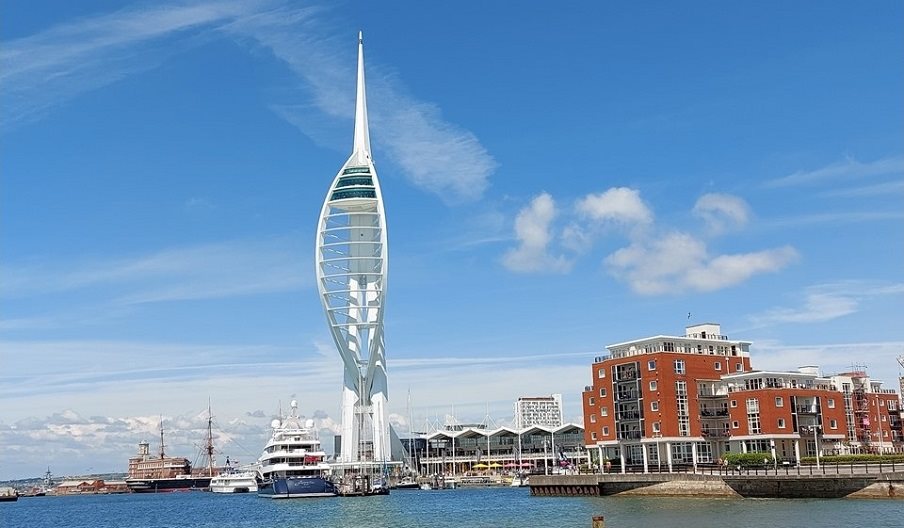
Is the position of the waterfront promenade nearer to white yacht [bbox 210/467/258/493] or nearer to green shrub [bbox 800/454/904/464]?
green shrub [bbox 800/454/904/464]

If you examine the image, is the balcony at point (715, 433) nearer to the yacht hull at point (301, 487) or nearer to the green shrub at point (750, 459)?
the green shrub at point (750, 459)

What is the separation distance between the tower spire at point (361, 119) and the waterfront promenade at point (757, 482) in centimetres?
9194

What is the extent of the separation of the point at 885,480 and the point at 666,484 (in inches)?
833

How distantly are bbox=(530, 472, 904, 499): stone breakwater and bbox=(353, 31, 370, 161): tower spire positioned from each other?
89203 mm

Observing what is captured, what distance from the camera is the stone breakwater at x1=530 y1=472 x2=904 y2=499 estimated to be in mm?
74562

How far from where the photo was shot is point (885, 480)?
73750mm

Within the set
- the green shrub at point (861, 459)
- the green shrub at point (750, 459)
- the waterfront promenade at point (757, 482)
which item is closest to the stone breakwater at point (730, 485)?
the waterfront promenade at point (757, 482)

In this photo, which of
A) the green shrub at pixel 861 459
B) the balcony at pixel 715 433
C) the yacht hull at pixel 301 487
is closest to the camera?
the green shrub at pixel 861 459

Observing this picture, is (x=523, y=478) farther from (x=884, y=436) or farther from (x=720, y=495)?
(x=720, y=495)

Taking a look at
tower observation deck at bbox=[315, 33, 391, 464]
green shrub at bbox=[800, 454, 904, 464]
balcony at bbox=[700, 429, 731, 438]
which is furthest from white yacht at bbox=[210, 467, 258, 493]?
green shrub at bbox=[800, 454, 904, 464]

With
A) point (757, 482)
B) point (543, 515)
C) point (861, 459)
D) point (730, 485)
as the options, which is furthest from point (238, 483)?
point (861, 459)

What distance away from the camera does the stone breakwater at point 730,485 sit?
74562 mm

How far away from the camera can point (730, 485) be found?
278ft

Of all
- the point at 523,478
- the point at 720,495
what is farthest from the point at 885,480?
the point at 523,478
